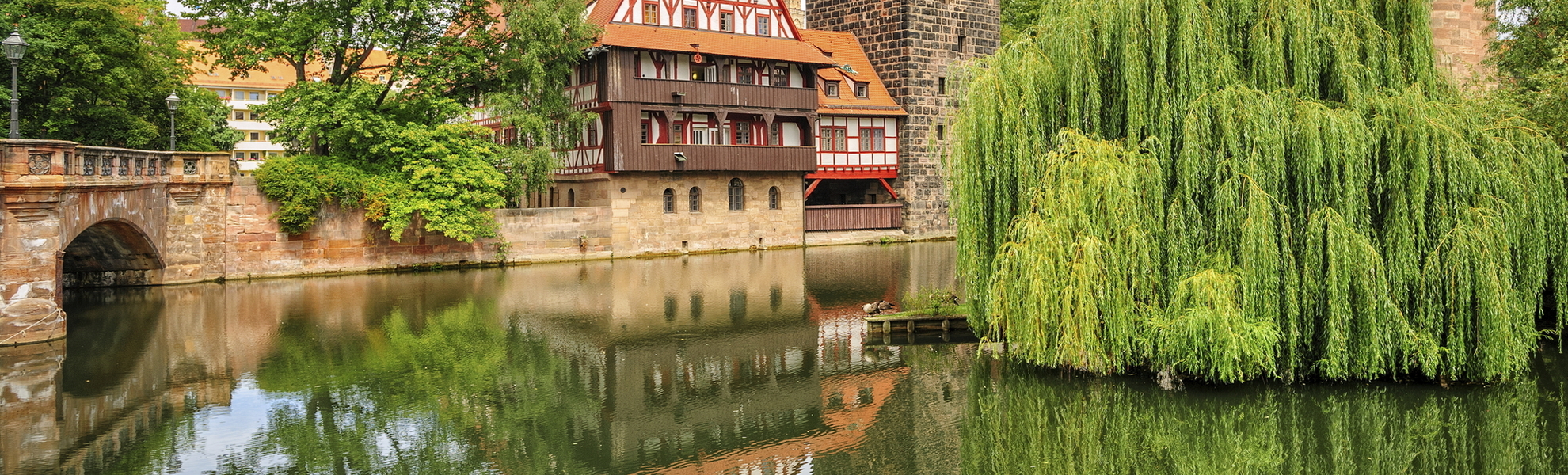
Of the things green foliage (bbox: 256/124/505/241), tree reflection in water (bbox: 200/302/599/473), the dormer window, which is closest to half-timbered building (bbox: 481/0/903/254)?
the dormer window

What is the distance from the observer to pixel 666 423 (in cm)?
1420

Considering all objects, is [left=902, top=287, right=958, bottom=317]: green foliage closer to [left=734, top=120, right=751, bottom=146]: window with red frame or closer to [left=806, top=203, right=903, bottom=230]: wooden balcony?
[left=734, top=120, right=751, bottom=146]: window with red frame

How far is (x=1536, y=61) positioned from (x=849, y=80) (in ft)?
86.4

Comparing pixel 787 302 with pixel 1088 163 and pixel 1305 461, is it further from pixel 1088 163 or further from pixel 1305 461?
pixel 1305 461

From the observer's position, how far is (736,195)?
42.0 meters

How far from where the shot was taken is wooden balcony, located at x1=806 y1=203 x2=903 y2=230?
146 ft

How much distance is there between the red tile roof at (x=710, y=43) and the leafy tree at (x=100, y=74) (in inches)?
539

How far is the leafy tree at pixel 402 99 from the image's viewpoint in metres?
31.6

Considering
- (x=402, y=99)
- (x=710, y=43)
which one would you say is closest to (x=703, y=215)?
(x=710, y=43)

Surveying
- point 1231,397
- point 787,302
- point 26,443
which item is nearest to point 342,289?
point 787,302

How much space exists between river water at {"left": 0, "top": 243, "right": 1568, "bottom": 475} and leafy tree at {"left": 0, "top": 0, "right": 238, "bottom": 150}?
39.8 feet

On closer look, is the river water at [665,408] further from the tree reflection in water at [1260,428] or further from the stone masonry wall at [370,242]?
the stone masonry wall at [370,242]

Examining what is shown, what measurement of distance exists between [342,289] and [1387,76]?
74.7ft

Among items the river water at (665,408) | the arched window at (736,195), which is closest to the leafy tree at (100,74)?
the river water at (665,408)
